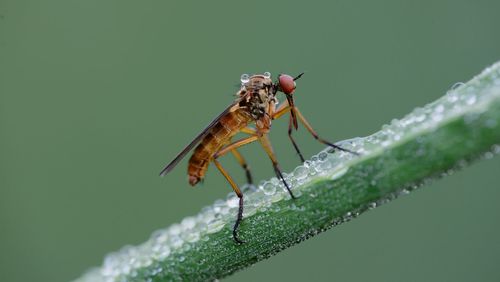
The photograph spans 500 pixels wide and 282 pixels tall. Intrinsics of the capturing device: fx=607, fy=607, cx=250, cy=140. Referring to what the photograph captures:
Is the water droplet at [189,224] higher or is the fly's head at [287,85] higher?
the fly's head at [287,85]

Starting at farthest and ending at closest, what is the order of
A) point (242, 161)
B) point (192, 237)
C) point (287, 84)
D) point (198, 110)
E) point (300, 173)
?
point (198, 110), point (242, 161), point (287, 84), point (300, 173), point (192, 237)

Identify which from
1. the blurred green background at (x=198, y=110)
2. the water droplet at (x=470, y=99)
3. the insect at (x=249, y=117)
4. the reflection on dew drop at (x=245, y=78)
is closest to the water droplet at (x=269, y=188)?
the water droplet at (x=470, y=99)

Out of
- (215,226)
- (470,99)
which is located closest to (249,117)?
(215,226)

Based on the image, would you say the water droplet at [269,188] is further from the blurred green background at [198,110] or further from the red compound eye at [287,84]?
the blurred green background at [198,110]

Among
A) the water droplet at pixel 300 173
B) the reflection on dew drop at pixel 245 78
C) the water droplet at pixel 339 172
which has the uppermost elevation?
the reflection on dew drop at pixel 245 78

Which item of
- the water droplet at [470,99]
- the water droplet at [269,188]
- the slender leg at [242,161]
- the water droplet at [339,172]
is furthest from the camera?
the slender leg at [242,161]

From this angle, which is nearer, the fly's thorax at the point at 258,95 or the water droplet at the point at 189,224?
the water droplet at the point at 189,224

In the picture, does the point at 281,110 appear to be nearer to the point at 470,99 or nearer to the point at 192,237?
the point at 192,237
